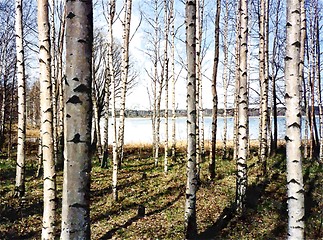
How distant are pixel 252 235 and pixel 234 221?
671 millimetres

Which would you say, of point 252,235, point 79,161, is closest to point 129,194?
point 252,235

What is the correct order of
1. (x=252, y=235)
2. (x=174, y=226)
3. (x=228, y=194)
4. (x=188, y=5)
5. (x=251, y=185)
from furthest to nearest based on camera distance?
(x=251, y=185), (x=228, y=194), (x=174, y=226), (x=252, y=235), (x=188, y=5)

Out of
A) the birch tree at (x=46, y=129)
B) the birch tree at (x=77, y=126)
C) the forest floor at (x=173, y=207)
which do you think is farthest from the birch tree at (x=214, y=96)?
the birch tree at (x=77, y=126)

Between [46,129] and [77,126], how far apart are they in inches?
125

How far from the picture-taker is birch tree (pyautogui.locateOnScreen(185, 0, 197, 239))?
5.61 m

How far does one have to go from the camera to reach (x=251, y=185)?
9.23 meters

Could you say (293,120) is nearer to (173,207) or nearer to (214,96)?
(173,207)

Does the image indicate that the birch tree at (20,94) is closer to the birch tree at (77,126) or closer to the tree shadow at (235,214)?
the tree shadow at (235,214)

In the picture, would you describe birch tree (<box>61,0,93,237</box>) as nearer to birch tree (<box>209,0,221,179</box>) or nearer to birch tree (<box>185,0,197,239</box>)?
birch tree (<box>185,0,197,239</box>)

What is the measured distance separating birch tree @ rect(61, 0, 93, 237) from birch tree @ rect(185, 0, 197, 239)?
3.73m

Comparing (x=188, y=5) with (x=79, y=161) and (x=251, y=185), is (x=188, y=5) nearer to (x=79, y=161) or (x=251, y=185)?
(x=79, y=161)

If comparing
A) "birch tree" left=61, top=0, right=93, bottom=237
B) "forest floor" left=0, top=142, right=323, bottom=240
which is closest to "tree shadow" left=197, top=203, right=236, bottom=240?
"forest floor" left=0, top=142, right=323, bottom=240

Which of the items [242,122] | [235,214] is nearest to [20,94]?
[242,122]

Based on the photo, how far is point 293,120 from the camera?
12.4ft
